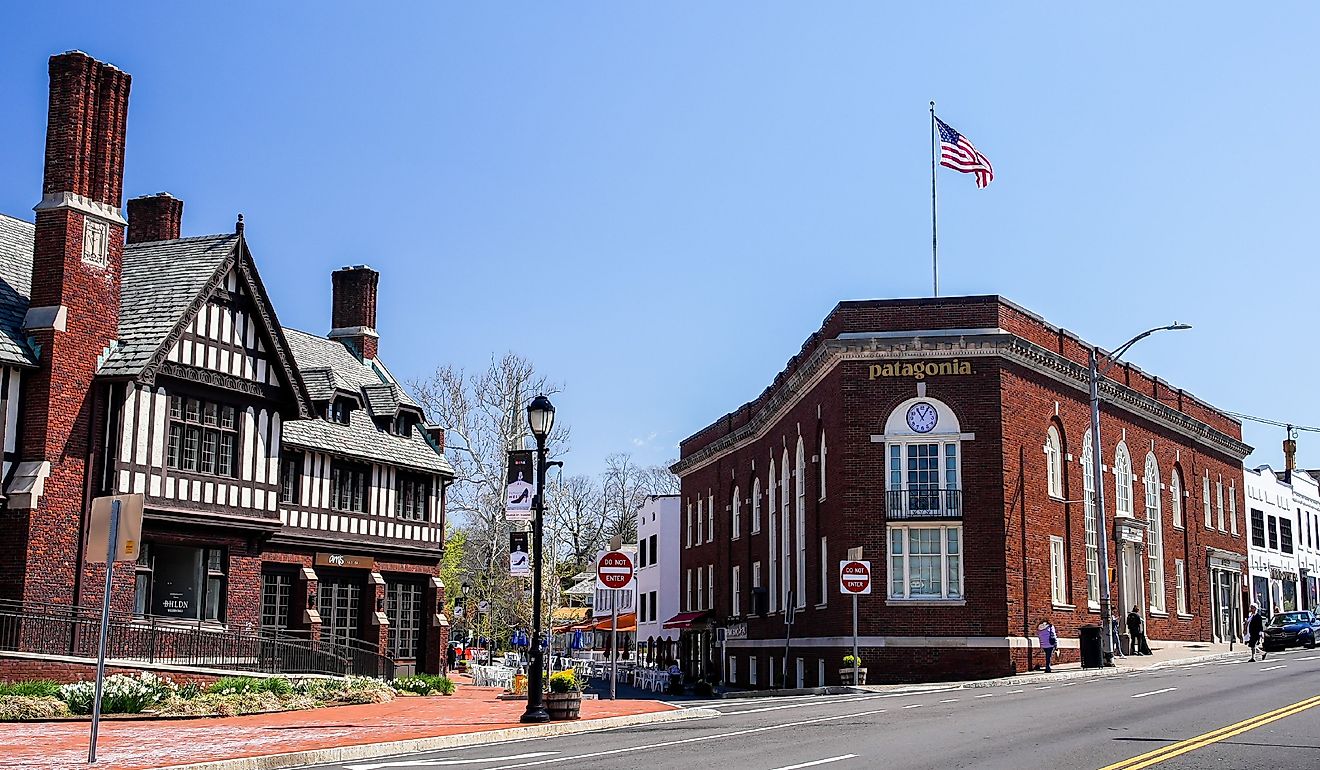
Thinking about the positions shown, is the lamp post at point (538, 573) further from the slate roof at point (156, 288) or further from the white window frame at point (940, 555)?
the white window frame at point (940, 555)

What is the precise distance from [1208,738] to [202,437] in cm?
2462

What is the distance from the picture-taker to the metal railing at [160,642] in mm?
27625

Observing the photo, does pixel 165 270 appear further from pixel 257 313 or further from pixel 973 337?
pixel 973 337

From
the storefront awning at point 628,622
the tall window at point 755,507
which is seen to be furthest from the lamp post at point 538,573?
the storefront awning at point 628,622

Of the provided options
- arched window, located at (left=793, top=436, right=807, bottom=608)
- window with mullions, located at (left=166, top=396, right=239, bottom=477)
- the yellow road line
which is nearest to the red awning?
arched window, located at (left=793, top=436, right=807, bottom=608)

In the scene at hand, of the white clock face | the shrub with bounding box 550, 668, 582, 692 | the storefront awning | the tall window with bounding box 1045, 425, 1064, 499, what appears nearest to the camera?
the shrub with bounding box 550, 668, 582, 692

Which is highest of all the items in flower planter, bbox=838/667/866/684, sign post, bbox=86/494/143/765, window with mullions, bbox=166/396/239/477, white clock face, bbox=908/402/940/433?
white clock face, bbox=908/402/940/433

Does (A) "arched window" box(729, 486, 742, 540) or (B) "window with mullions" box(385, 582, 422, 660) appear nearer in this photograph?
(B) "window with mullions" box(385, 582, 422, 660)

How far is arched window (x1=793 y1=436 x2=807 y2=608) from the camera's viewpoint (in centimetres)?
4748

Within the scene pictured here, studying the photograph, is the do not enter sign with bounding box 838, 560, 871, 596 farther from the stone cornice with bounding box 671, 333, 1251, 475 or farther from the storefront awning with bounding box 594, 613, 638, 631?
the storefront awning with bounding box 594, 613, 638, 631

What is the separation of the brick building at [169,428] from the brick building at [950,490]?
559 inches

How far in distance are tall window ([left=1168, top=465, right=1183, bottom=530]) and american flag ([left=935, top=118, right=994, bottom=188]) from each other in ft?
66.3

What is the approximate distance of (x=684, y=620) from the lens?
67.6 metres

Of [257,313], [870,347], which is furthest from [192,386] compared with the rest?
[870,347]
